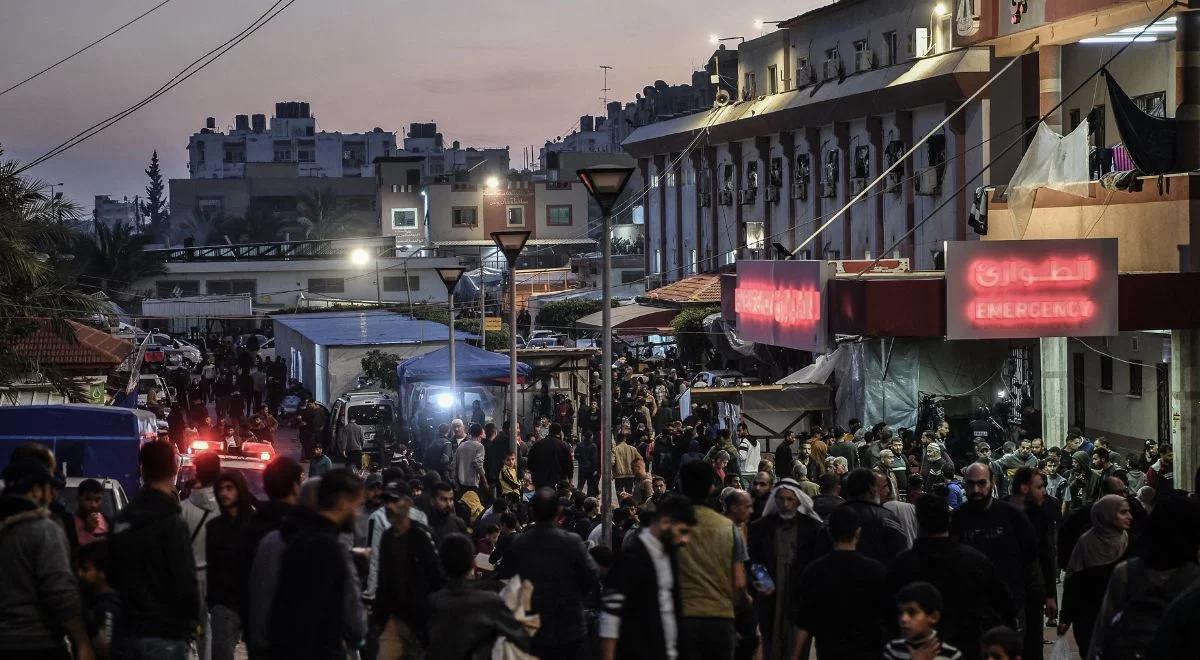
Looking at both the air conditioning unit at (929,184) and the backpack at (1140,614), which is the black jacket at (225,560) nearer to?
the backpack at (1140,614)

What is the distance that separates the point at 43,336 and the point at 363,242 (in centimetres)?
5942

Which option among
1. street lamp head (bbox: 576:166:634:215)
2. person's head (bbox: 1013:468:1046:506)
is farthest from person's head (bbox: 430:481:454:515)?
person's head (bbox: 1013:468:1046:506)

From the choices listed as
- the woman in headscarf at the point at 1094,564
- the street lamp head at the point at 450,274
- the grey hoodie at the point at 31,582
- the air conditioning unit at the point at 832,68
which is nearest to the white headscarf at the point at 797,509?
the woman in headscarf at the point at 1094,564

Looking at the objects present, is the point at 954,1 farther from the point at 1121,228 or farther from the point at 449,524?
the point at 449,524

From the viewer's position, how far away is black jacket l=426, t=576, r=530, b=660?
7844mm

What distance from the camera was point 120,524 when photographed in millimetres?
7695

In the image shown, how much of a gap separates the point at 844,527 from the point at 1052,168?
17.3 meters

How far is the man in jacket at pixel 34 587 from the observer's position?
7.21m

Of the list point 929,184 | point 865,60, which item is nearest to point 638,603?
point 929,184

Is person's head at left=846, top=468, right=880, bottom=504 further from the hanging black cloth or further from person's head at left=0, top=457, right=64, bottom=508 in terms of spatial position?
the hanging black cloth

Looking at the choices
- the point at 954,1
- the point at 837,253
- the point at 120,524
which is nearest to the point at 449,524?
the point at 120,524

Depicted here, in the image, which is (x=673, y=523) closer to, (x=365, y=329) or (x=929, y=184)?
(x=929, y=184)

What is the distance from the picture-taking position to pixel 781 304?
78.5 ft

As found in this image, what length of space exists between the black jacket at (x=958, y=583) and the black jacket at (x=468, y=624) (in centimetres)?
193
